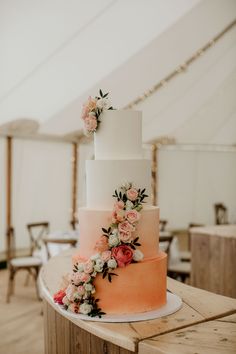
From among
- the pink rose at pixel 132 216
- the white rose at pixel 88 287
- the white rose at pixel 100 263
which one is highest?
the pink rose at pixel 132 216

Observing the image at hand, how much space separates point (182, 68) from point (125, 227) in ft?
17.6

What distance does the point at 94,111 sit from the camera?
7.84 ft

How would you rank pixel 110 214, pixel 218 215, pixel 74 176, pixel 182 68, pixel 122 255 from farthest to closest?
1. pixel 218 215
2. pixel 74 176
3. pixel 182 68
4. pixel 110 214
5. pixel 122 255

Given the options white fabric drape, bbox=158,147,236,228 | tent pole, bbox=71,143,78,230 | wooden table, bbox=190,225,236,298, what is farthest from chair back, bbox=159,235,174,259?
white fabric drape, bbox=158,147,236,228

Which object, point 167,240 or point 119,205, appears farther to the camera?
point 167,240

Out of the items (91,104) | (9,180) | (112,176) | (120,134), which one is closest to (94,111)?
(91,104)

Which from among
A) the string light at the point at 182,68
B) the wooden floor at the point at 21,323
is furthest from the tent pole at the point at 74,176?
the wooden floor at the point at 21,323

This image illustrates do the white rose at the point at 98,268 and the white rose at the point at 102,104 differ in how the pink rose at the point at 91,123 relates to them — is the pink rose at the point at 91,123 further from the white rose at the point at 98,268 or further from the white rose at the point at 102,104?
the white rose at the point at 98,268

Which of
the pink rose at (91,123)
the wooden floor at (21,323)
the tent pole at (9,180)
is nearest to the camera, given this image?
the pink rose at (91,123)

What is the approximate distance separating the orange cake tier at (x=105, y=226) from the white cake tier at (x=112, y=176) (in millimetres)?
61

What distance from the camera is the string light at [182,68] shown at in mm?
6859

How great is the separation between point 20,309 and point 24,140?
3.53 metres

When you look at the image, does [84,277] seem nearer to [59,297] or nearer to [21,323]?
[59,297]

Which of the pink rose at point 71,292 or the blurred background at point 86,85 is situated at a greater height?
the blurred background at point 86,85
